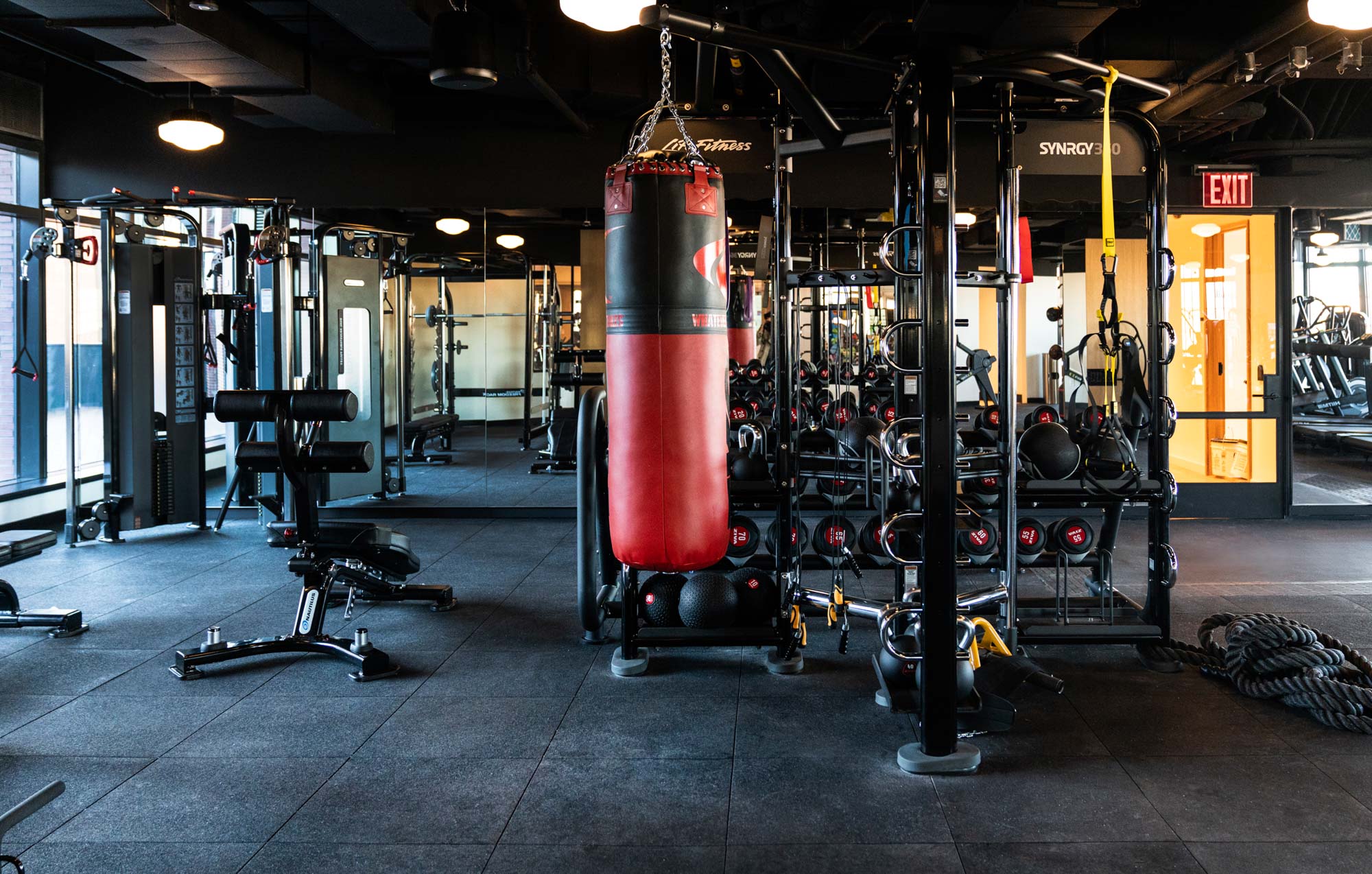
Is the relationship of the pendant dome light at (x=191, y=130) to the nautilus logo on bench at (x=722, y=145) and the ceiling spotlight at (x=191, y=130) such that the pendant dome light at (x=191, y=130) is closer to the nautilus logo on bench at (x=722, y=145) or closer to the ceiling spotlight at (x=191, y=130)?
the ceiling spotlight at (x=191, y=130)

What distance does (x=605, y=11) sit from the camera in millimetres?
3344

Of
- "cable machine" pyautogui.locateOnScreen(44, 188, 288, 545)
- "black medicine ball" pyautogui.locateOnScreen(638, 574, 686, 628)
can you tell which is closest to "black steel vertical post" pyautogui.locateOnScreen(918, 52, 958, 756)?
"black medicine ball" pyautogui.locateOnScreen(638, 574, 686, 628)

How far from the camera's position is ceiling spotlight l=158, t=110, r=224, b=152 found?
5430 mm

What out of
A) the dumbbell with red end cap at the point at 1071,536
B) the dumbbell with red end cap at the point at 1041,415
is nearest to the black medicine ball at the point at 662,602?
the dumbbell with red end cap at the point at 1071,536

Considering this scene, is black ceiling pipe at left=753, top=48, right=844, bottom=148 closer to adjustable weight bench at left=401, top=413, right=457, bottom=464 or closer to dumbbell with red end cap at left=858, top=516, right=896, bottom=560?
dumbbell with red end cap at left=858, top=516, right=896, bottom=560

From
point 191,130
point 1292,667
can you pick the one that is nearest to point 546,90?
point 191,130

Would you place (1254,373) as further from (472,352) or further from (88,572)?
(472,352)

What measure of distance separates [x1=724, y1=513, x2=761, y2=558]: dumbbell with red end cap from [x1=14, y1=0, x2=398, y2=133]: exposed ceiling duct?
104 inches

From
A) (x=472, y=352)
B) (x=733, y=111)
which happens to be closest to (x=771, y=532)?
(x=733, y=111)

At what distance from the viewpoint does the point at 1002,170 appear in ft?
11.4

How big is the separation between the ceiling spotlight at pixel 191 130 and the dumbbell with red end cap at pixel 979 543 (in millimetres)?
4307

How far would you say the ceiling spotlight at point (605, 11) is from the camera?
3301 millimetres

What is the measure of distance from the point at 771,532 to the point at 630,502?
4.67ft

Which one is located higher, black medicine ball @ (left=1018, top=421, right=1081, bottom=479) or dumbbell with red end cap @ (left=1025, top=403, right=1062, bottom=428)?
dumbbell with red end cap @ (left=1025, top=403, right=1062, bottom=428)
